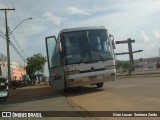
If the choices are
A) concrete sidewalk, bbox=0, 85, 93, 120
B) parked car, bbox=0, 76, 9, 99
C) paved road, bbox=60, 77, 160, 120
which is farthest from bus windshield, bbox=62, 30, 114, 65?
parked car, bbox=0, 76, 9, 99

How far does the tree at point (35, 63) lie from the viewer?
77125mm

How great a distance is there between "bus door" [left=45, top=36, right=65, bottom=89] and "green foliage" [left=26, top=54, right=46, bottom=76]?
2247 inches

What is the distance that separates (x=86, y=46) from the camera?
1806 centimetres

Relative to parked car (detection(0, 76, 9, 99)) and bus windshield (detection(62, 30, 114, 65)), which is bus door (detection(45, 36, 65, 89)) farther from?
parked car (detection(0, 76, 9, 99))

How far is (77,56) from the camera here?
17750 mm

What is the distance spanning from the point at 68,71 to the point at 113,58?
8.17 feet

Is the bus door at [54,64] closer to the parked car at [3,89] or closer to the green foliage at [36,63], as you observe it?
the parked car at [3,89]

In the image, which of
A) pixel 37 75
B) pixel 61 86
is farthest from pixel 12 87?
pixel 37 75

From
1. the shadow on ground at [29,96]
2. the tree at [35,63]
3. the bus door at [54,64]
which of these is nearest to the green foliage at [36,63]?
the tree at [35,63]

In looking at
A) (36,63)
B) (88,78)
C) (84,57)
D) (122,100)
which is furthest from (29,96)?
(36,63)

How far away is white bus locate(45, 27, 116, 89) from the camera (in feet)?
57.5

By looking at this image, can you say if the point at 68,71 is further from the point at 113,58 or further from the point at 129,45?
the point at 129,45

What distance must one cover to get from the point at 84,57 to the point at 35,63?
6055cm

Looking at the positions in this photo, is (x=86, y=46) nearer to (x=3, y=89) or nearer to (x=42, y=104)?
(x=3, y=89)
